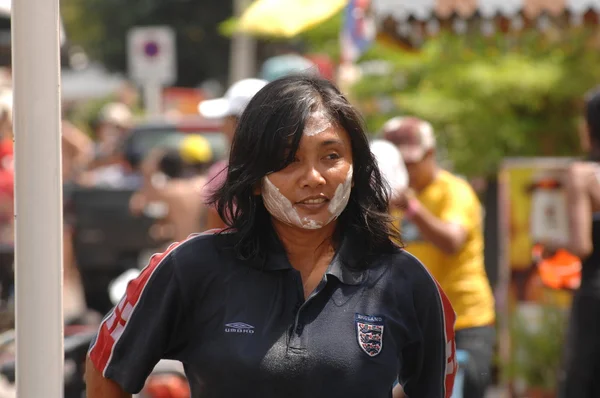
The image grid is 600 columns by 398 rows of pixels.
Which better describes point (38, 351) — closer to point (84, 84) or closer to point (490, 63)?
point (490, 63)

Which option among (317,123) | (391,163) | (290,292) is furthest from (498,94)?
(290,292)

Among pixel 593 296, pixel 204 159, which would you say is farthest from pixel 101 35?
pixel 593 296

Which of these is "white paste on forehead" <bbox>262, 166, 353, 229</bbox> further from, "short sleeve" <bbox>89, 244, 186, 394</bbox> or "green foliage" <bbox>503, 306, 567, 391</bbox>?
"green foliage" <bbox>503, 306, 567, 391</bbox>

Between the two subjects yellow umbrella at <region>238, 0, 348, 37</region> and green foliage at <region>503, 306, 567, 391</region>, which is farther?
yellow umbrella at <region>238, 0, 348, 37</region>

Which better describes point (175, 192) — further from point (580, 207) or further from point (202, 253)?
point (202, 253)

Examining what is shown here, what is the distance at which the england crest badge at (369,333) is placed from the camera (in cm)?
268

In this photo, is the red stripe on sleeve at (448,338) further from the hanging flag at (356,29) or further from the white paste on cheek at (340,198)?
the hanging flag at (356,29)

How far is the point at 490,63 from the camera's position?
8680mm

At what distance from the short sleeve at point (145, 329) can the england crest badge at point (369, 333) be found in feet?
1.30

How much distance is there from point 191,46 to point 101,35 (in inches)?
175

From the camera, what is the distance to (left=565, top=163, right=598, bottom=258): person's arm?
4676mm

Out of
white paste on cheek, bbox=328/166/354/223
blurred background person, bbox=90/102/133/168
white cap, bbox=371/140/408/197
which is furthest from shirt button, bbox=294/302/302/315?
blurred background person, bbox=90/102/133/168

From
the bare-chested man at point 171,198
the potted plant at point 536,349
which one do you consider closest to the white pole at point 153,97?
the bare-chested man at point 171,198

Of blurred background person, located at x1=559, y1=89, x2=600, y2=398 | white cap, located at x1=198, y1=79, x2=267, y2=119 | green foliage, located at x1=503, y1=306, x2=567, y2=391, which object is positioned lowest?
green foliage, located at x1=503, y1=306, x2=567, y2=391
